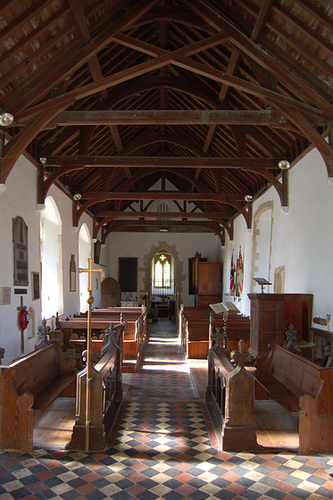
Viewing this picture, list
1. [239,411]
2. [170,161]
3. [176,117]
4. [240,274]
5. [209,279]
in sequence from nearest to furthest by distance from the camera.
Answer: [239,411] < [176,117] < [170,161] < [240,274] < [209,279]

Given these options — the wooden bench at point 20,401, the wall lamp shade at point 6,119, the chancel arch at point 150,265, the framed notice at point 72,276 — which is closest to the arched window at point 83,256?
the framed notice at point 72,276

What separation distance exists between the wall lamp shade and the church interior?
2cm

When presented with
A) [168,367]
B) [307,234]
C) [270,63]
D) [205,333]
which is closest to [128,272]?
[205,333]

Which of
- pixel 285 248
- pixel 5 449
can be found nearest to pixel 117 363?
pixel 5 449

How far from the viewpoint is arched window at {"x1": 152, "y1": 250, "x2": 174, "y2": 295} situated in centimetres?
1858

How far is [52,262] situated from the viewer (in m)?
8.96

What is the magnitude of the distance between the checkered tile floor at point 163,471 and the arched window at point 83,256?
8.21 meters

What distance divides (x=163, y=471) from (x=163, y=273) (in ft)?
50.9

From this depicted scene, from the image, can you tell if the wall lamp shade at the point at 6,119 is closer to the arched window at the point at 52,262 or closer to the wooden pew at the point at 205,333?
the arched window at the point at 52,262

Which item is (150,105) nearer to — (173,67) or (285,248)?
(173,67)

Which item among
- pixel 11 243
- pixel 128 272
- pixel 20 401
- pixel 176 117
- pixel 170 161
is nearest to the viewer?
pixel 20 401

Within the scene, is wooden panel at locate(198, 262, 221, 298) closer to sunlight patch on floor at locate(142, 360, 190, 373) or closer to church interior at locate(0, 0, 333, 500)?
church interior at locate(0, 0, 333, 500)

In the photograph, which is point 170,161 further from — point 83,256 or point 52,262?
point 83,256

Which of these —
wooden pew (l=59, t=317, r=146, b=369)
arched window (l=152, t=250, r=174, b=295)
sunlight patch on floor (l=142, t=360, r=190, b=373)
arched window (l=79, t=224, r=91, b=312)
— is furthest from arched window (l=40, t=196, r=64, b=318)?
arched window (l=152, t=250, r=174, b=295)
